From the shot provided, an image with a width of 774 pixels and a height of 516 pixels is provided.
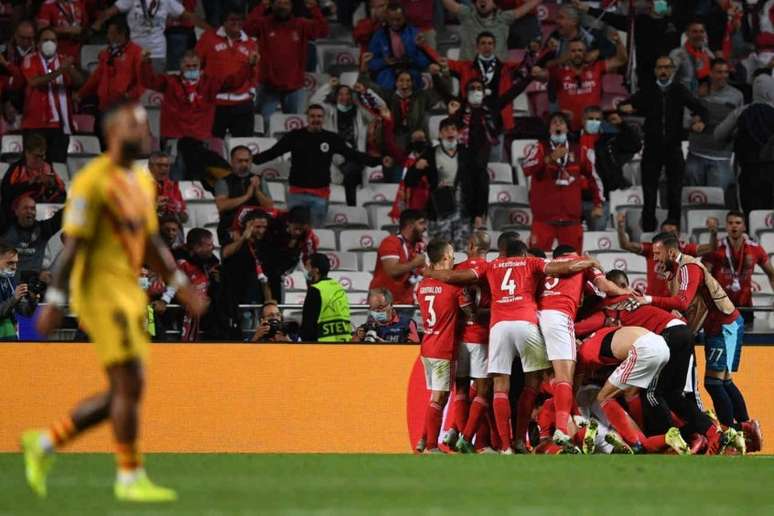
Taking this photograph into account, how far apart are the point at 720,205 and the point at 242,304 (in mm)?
7325

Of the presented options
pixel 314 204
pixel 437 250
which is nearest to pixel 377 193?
pixel 314 204

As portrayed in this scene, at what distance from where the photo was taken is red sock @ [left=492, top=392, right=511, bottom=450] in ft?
45.7

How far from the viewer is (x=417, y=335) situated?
1625 centimetres

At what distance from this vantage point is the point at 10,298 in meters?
15.0

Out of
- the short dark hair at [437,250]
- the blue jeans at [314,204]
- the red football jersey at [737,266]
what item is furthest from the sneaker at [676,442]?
the blue jeans at [314,204]

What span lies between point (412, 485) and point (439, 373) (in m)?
5.21

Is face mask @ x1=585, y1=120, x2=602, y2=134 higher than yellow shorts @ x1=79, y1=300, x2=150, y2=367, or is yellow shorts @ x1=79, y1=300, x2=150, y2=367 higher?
face mask @ x1=585, y1=120, x2=602, y2=134

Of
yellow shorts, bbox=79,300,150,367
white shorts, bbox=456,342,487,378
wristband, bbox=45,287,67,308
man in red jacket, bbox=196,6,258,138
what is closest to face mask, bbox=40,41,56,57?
man in red jacket, bbox=196,6,258,138

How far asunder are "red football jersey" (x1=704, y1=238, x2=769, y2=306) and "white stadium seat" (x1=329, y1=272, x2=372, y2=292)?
395 centimetres

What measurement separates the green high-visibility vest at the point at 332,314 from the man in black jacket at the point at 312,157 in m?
3.53

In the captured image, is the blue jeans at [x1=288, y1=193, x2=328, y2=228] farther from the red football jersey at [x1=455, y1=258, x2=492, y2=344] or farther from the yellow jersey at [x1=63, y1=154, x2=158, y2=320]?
the yellow jersey at [x1=63, y1=154, x2=158, y2=320]

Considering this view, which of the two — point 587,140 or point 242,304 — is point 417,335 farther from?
point 587,140

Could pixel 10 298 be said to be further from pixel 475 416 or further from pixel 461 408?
pixel 475 416

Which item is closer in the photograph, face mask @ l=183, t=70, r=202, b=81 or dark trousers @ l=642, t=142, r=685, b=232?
face mask @ l=183, t=70, r=202, b=81
